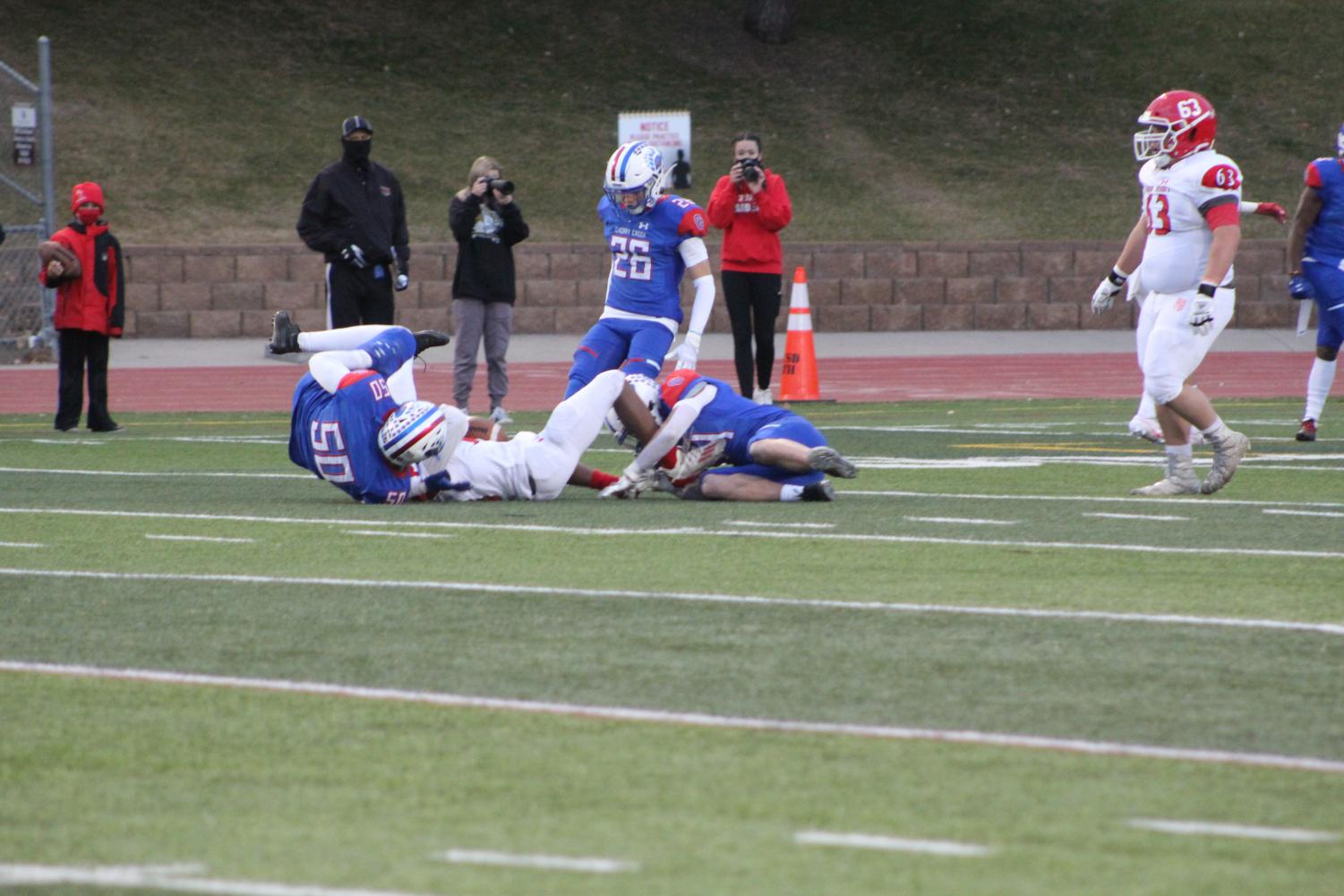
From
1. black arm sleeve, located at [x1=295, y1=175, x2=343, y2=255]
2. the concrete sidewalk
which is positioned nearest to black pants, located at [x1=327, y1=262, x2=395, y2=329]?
black arm sleeve, located at [x1=295, y1=175, x2=343, y2=255]

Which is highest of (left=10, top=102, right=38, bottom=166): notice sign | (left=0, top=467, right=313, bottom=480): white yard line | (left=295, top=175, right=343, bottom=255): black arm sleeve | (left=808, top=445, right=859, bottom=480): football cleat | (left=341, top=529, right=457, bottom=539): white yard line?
(left=10, top=102, right=38, bottom=166): notice sign

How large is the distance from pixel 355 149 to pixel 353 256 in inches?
33.8

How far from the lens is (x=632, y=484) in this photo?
10.2 metres

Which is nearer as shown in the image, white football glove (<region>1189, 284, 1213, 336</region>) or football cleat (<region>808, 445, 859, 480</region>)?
football cleat (<region>808, 445, 859, 480</region>)

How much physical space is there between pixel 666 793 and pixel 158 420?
12.4 metres

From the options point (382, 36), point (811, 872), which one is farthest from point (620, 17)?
point (811, 872)

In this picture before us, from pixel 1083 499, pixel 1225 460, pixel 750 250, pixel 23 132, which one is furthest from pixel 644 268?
pixel 23 132

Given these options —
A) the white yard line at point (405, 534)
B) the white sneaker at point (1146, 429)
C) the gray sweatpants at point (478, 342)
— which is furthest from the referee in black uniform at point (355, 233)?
the white yard line at point (405, 534)

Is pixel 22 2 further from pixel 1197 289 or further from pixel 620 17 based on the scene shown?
pixel 1197 289

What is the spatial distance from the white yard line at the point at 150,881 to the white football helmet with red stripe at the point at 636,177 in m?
7.88

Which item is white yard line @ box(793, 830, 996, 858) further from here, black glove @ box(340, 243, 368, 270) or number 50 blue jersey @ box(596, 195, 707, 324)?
black glove @ box(340, 243, 368, 270)

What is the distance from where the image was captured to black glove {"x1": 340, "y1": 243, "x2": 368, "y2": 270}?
47.5 feet

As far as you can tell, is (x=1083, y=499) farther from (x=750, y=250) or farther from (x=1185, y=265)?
(x=750, y=250)

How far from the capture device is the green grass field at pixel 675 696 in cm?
400
